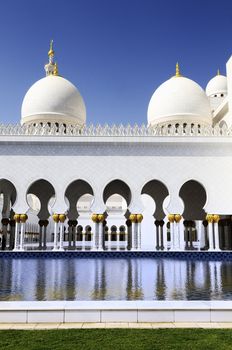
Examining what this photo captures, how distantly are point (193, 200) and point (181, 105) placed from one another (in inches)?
165

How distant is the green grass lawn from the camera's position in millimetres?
2609

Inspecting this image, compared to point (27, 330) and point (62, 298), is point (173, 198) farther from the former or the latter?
point (27, 330)

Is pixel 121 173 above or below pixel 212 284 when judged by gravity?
above

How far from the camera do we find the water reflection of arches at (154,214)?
633 inches

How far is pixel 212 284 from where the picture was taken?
18.2 ft

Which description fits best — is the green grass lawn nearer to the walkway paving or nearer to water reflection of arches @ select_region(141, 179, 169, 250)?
the walkway paving

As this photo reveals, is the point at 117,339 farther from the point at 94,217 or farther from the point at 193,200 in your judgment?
the point at 193,200

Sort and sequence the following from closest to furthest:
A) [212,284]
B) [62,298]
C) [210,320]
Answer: [210,320]
[62,298]
[212,284]

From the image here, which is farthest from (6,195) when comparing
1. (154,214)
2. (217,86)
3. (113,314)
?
(217,86)

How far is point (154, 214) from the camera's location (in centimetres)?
1623

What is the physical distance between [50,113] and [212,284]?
1288 cm

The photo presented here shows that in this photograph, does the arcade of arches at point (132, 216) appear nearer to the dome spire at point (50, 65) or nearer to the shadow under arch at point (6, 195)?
the shadow under arch at point (6, 195)

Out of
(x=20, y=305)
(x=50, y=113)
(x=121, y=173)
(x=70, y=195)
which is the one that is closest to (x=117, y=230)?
(x=70, y=195)

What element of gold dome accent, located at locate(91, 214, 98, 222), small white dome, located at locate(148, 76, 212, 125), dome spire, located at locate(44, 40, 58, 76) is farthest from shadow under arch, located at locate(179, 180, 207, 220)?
dome spire, located at locate(44, 40, 58, 76)
